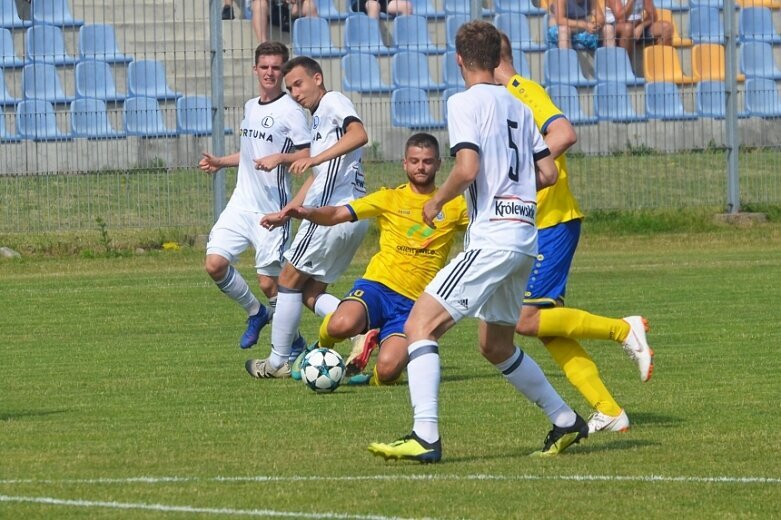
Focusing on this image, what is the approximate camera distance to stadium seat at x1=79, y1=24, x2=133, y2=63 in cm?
2050

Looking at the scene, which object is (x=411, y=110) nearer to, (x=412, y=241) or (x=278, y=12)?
(x=278, y=12)

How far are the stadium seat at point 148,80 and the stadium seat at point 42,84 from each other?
0.82 metres

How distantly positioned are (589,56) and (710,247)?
3551 mm

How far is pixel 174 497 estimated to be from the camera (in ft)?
19.6

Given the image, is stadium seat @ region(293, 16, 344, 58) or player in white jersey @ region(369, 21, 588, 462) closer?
player in white jersey @ region(369, 21, 588, 462)

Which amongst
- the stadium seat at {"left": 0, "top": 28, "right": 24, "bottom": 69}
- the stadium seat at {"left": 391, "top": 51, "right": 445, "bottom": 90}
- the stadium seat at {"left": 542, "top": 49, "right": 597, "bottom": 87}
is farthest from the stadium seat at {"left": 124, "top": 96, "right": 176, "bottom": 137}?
the stadium seat at {"left": 542, "top": 49, "right": 597, "bottom": 87}

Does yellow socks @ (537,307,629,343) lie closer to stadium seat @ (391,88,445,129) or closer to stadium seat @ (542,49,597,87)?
stadium seat @ (391,88,445,129)

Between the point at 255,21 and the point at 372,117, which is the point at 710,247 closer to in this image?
the point at 372,117

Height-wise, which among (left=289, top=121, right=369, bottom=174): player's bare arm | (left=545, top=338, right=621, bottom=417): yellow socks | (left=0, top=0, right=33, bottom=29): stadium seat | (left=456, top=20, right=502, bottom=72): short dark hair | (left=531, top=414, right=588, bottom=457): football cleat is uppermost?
(left=0, top=0, right=33, bottom=29): stadium seat

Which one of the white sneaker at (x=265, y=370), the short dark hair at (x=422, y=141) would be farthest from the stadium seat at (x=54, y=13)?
the short dark hair at (x=422, y=141)

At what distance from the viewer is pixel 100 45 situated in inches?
813

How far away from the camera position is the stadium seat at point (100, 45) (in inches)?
807

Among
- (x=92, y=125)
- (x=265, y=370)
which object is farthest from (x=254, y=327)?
(x=92, y=125)

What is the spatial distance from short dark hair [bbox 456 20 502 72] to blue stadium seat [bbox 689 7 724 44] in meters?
15.6
